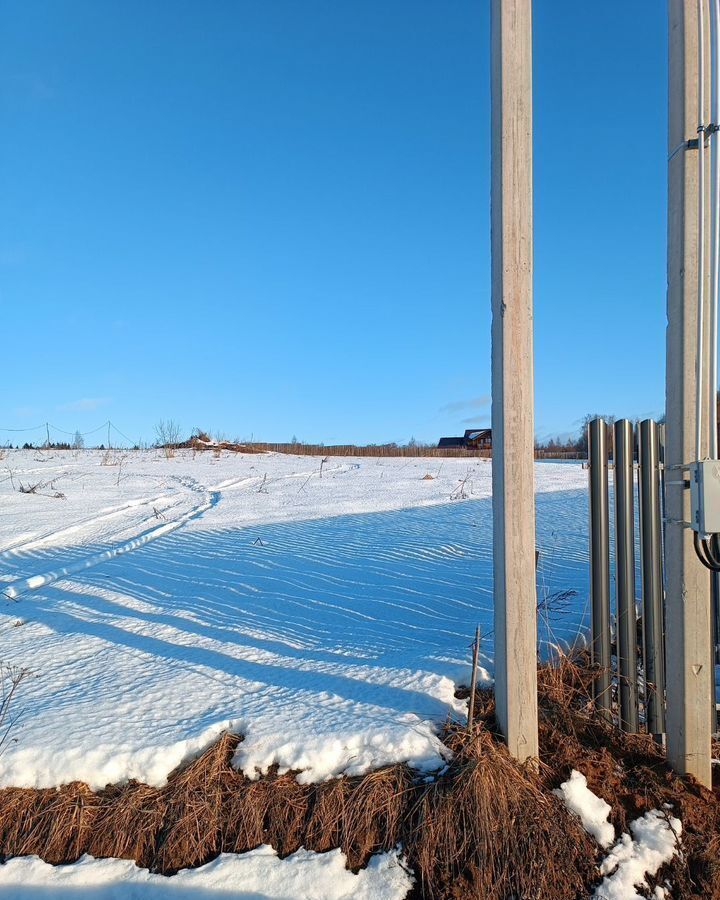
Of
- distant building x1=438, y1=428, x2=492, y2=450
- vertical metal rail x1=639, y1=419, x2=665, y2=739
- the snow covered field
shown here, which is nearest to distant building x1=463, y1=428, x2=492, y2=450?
distant building x1=438, y1=428, x2=492, y2=450

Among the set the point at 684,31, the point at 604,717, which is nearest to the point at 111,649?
the point at 604,717

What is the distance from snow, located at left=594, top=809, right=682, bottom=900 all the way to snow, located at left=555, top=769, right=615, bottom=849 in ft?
0.19

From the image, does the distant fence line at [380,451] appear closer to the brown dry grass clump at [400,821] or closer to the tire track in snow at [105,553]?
the tire track in snow at [105,553]

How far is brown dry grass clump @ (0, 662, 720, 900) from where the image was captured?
239 cm

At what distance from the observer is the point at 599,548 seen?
3391 millimetres

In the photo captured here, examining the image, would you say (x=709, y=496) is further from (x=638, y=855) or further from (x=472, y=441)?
(x=472, y=441)

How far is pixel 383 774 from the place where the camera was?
2.61 metres

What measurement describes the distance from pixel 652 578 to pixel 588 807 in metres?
1.25

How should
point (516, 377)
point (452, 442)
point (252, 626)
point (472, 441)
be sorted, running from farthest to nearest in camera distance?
point (452, 442) < point (472, 441) < point (252, 626) < point (516, 377)

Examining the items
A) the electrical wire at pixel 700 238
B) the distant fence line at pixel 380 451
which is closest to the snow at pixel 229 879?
the electrical wire at pixel 700 238

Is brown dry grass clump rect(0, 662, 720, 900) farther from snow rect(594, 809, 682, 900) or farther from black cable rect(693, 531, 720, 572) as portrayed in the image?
black cable rect(693, 531, 720, 572)

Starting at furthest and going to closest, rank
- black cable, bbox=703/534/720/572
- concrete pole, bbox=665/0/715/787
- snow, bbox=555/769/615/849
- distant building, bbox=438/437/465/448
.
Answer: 1. distant building, bbox=438/437/465/448
2. concrete pole, bbox=665/0/715/787
3. black cable, bbox=703/534/720/572
4. snow, bbox=555/769/615/849

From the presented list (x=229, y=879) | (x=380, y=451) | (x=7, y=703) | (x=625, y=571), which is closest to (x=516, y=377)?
(x=625, y=571)

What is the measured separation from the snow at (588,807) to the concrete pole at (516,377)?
21 centimetres
